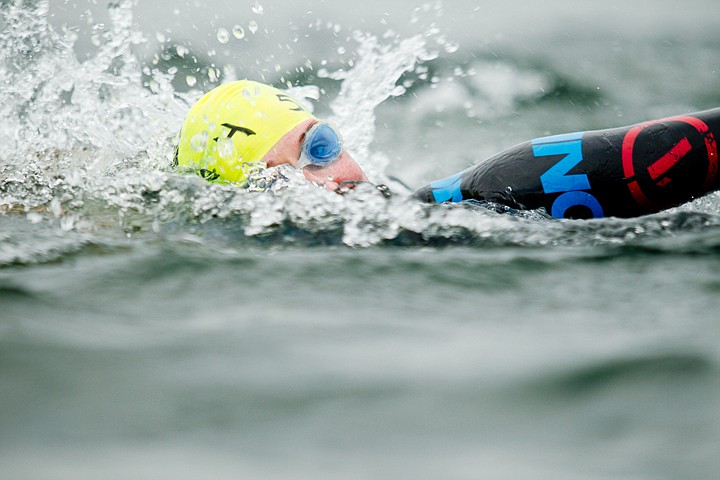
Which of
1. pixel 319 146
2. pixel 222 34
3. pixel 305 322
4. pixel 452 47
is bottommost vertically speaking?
pixel 305 322

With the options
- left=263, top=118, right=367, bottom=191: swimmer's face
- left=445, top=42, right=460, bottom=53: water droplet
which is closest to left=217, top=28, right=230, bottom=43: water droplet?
left=263, top=118, right=367, bottom=191: swimmer's face

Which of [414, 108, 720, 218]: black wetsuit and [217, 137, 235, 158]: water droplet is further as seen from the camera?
[217, 137, 235, 158]: water droplet

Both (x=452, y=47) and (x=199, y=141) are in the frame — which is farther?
(x=452, y=47)

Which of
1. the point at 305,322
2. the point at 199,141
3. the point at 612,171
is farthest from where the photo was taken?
the point at 199,141

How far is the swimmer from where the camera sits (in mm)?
3227

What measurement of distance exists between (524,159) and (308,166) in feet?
3.48

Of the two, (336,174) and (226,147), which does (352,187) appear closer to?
(336,174)

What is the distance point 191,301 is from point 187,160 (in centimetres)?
171

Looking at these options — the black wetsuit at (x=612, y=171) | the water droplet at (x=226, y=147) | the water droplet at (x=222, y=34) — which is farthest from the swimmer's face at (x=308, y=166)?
the water droplet at (x=222, y=34)

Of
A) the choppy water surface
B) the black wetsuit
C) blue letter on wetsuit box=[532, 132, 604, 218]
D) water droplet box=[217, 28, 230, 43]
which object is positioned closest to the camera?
the choppy water surface

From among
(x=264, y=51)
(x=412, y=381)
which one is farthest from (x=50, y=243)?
(x=264, y=51)

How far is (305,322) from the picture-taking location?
2.20 meters

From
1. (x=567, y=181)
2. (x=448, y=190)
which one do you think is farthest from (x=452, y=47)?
(x=567, y=181)

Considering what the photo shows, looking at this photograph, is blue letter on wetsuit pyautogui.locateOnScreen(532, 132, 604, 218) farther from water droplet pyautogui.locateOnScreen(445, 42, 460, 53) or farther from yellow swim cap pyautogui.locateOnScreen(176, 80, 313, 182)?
water droplet pyautogui.locateOnScreen(445, 42, 460, 53)
